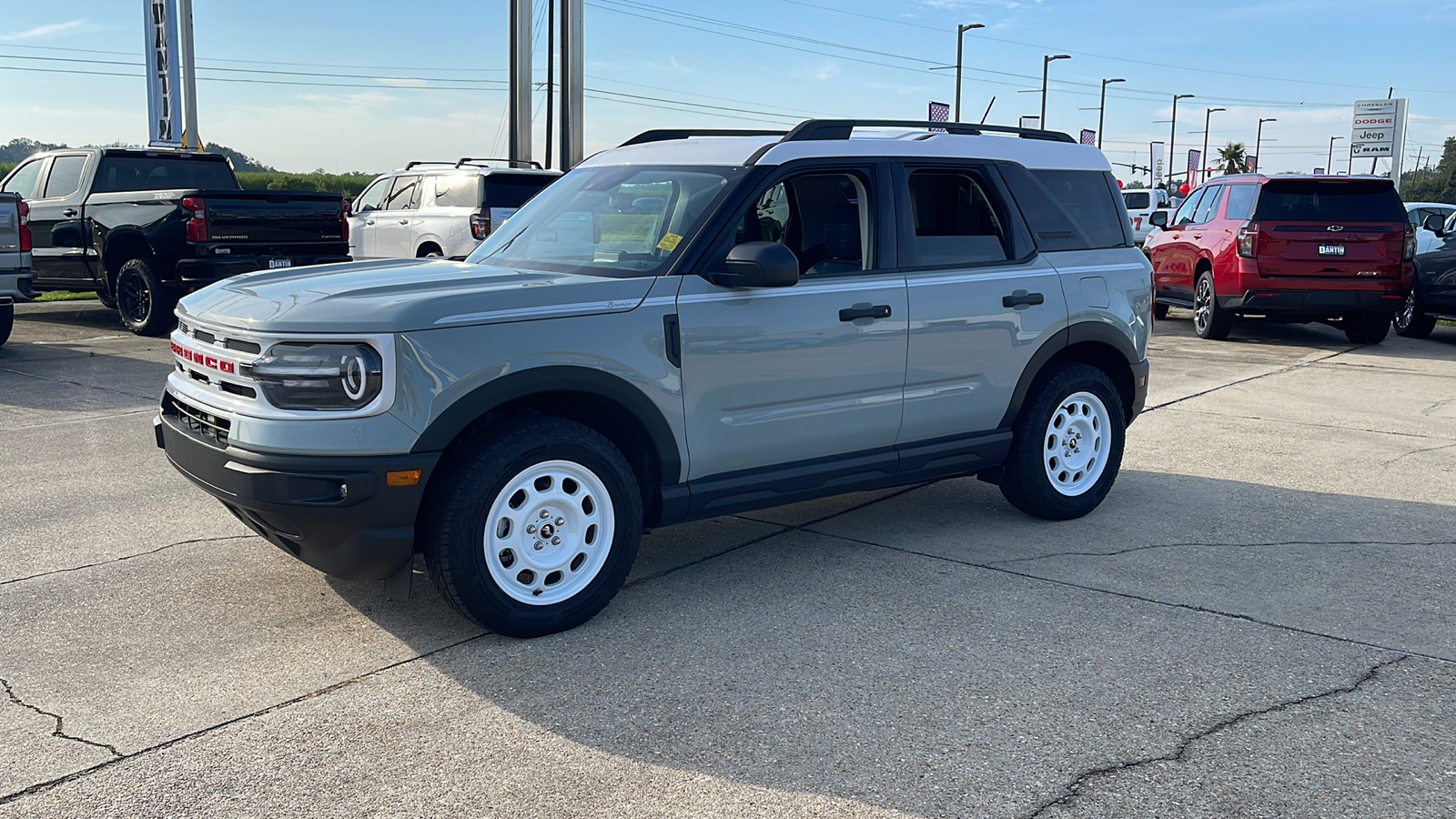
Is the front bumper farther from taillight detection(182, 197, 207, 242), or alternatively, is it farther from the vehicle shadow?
taillight detection(182, 197, 207, 242)

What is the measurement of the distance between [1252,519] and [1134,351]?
1.03 m

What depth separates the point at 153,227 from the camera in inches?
514

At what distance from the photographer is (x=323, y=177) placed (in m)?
64.2

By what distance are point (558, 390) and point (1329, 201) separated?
39.9ft

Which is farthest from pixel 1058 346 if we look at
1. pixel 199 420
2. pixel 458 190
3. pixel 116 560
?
pixel 458 190

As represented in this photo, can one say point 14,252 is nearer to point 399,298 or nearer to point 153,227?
point 153,227

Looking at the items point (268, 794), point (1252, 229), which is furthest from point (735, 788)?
point (1252, 229)

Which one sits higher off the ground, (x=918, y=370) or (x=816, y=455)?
(x=918, y=370)

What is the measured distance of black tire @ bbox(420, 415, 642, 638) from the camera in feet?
13.6

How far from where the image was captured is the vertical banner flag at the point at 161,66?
74.8 feet

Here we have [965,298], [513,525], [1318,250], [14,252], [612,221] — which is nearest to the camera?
[513,525]

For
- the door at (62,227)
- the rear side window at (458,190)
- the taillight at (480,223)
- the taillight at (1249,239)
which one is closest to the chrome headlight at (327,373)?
the taillight at (480,223)

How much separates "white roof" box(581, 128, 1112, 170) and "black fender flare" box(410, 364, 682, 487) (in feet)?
3.88

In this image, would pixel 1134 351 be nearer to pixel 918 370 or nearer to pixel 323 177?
pixel 918 370
